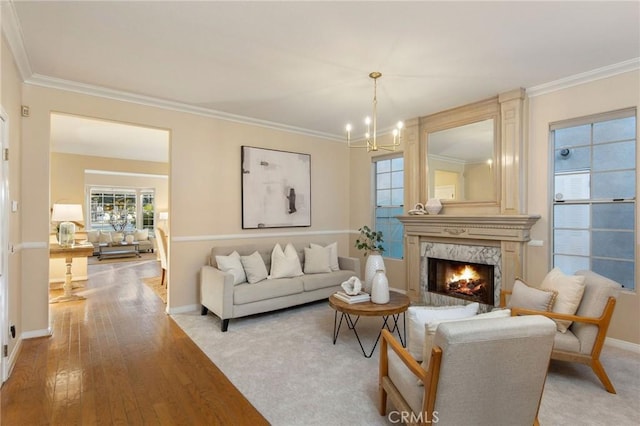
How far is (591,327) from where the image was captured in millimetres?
2469

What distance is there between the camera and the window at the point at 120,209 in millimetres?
10164

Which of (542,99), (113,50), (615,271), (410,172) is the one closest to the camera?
(113,50)

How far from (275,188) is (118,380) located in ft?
10.6

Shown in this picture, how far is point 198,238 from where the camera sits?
4.44 m

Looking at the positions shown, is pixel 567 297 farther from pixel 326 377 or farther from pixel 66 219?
pixel 66 219

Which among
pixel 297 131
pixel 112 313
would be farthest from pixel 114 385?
pixel 297 131

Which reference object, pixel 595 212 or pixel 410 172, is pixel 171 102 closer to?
pixel 410 172

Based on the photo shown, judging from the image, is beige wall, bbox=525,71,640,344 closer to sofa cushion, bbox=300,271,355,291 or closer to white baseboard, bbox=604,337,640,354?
white baseboard, bbox=604,337,640,354

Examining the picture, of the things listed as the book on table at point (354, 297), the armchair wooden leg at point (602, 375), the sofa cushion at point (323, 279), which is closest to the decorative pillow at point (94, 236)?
the sofa cushion at point (323, 279)

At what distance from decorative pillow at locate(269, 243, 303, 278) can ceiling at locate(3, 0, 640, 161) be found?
6.64 feet

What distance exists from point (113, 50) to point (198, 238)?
238cm

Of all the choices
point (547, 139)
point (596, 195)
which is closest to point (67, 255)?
point (547, 139)

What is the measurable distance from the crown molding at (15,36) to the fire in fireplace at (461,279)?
16.4ft

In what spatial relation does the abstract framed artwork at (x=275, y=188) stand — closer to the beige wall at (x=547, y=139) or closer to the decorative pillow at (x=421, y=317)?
the beige wall at (x=547, y=139)
